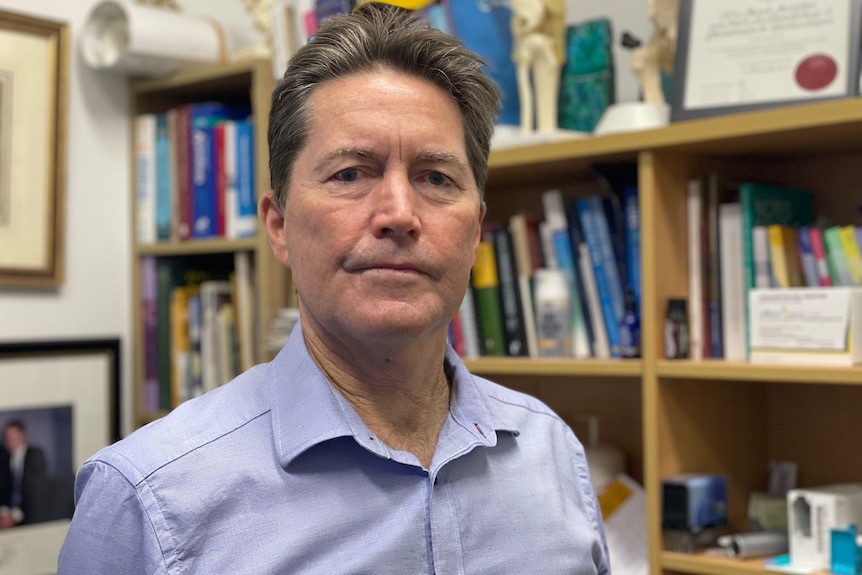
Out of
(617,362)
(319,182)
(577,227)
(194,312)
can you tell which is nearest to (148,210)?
(194,312)

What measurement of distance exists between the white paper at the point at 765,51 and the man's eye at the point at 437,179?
A: 0.80 metres

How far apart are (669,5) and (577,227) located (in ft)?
1.46

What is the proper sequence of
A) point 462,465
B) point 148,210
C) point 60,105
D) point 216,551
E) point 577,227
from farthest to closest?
1. point 148,210
2. point 60,105
3. point 577,227
4. point 462,465
5. point 216,551

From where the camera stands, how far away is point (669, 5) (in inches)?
70.8

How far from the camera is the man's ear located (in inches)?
44.8

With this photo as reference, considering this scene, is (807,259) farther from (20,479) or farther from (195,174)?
(20,479)

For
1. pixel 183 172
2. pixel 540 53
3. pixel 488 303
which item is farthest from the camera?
pixel 183 172

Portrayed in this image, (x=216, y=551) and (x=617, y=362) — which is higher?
(x=617, y=362)

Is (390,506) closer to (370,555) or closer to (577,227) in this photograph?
(370,555)

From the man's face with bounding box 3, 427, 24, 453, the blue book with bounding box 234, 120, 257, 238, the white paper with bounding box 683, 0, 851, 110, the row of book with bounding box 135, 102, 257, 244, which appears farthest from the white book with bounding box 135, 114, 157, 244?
the white paper with bounding box 683, 0, 851, 110

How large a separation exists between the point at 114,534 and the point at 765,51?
1.29 m

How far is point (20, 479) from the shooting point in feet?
7.27

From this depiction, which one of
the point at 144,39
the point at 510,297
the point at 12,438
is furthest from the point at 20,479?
the point at 510,297

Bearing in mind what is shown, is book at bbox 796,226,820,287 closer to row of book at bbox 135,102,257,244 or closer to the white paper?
the white paper
